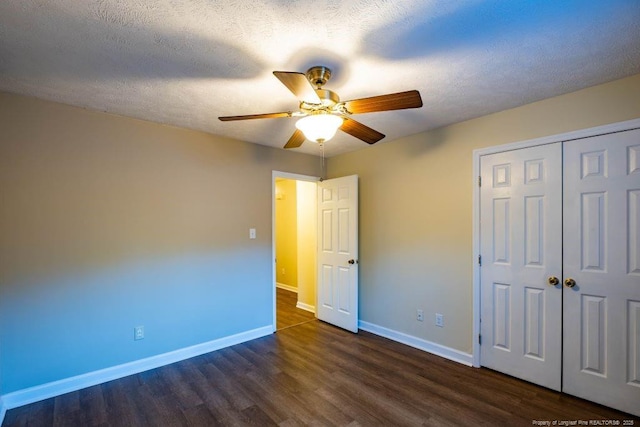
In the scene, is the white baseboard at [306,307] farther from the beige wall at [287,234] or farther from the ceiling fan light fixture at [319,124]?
the ceiling fan light fixture at [319,124]

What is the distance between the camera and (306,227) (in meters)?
4.82

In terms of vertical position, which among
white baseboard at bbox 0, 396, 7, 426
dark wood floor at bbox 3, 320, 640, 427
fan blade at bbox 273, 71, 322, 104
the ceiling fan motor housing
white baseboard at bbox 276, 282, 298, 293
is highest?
the ceiling fan motor housing

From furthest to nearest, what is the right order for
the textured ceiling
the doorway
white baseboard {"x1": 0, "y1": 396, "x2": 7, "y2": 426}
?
1. the doorway
2. white baseboard {"x1": 0, "y1": 396, "x2": 7, "y2": 426}
3. the textured ceiling

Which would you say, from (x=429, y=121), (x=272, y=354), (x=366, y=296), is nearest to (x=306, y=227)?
(x=366, y=296)

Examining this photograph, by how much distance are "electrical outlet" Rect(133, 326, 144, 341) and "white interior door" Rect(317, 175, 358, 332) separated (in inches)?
86.8

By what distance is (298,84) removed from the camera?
155cm

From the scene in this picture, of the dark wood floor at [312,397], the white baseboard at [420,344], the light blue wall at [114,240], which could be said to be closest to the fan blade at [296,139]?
the light blue wall at [114,240]

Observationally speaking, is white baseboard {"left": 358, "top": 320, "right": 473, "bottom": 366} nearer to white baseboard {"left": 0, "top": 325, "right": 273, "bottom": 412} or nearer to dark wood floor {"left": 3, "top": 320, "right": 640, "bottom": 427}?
dark wood floor {"left": 3, "top": 320, "right": 640, "bottom": 427}

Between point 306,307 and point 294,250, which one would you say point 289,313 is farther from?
point 294,250

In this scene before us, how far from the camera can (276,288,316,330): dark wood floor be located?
4116mm

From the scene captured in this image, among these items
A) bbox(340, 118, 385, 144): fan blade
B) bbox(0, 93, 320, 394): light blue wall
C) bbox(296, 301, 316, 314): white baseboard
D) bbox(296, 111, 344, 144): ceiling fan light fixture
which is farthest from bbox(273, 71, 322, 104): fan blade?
bbox(296, 301, 316, 314): white baseboard

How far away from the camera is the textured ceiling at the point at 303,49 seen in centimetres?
141

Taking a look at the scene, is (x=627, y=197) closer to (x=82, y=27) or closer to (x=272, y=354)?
(x=272, y=354)

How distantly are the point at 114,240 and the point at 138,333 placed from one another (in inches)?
36.0
